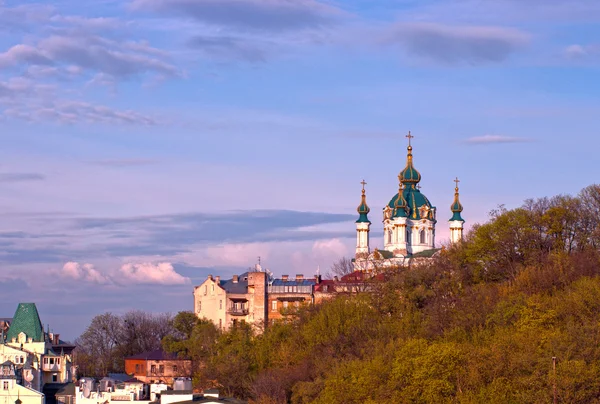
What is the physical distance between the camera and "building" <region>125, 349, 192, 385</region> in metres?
109

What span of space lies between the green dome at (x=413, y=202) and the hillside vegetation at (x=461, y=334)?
83.0 feet

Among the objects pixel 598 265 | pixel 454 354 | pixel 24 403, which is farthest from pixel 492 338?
pixel 24 403

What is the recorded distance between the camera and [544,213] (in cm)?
9725

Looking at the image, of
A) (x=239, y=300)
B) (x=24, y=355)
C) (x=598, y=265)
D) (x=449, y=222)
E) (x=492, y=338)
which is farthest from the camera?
(x=449, y=222)

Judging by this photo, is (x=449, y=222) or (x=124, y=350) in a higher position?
(x=449, y=222)

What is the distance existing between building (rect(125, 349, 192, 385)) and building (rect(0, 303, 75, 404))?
523 centimetres

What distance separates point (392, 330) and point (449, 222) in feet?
139

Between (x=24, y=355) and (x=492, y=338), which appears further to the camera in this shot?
(x=24, y=355)

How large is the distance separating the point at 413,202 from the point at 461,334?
47.3m

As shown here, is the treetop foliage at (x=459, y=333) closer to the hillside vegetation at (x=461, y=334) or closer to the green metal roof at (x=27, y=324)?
the hillside vegetation at (x=461, y=334)

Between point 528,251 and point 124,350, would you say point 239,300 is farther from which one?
point 528,251

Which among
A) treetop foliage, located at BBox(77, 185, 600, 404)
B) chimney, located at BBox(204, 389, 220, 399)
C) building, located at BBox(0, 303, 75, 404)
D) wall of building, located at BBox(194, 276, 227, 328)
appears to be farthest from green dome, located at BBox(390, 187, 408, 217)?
chimney, located at BBox(204, 389, 220, 399)

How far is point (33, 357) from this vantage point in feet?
355

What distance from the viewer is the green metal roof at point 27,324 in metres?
111
